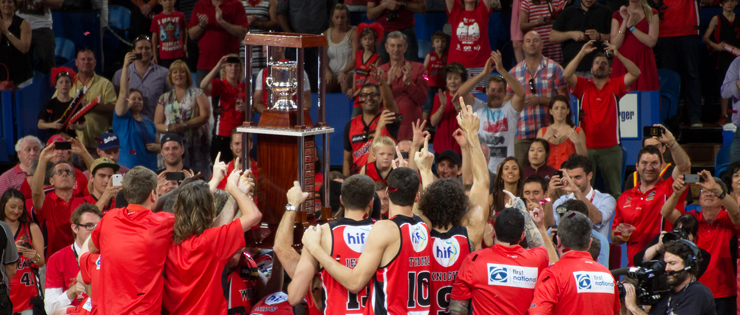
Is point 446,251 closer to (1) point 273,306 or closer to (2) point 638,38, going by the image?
(1) point 273,306

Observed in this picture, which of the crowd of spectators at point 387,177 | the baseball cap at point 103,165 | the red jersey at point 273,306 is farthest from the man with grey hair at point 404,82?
the red jersey at point 273,306

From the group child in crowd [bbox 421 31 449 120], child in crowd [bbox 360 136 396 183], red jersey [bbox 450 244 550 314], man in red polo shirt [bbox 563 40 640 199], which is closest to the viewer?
red jersey [bbox 450 244 550 314]

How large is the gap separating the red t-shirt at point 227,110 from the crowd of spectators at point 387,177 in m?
0.02

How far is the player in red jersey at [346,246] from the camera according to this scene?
4703mm

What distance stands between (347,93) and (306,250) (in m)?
5.89

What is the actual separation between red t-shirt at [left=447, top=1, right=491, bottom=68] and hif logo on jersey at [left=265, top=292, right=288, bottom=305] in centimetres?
617

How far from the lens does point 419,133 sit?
6.52m

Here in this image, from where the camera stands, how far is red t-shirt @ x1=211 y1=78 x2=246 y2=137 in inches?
402

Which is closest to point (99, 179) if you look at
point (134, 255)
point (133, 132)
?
point (133, 132)

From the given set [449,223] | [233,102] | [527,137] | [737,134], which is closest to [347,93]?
[233,102]

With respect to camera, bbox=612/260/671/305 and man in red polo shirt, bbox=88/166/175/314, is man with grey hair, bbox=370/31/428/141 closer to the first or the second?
camera, bbox=612/260/671/305

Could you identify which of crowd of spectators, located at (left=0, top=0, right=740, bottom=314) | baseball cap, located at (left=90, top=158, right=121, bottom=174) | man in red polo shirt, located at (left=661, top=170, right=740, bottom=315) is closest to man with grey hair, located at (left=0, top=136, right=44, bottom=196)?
crowd of spectators, located at (left=0, top=0, right=740, bottom=314)

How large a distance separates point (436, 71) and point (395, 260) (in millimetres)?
6410

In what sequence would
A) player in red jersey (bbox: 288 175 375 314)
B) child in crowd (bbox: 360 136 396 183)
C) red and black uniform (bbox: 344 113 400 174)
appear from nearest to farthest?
player in red jersey (bbox: 288 175 375 314), child in crowd (bbox: 360 136 396 183), red and black uniform (bbox: 344 113 400 174)
